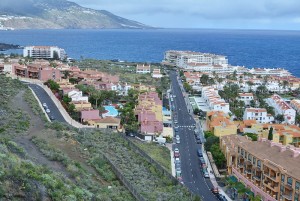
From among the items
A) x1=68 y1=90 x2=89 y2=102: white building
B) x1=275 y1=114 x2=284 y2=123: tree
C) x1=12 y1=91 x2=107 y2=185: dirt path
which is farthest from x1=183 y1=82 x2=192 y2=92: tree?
x1=12 y1=91 x2=107 y2=185: dirt path

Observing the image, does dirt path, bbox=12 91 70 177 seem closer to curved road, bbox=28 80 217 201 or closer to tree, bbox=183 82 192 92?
curved road, bbox=28 80 217 201

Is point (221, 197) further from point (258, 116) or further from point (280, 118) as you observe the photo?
point (280, 118)

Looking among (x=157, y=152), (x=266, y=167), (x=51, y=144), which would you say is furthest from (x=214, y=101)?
(x=51, y=144)

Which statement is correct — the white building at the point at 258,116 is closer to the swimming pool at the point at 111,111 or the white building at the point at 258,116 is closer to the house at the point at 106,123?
the swimming pool at the point at 111,111

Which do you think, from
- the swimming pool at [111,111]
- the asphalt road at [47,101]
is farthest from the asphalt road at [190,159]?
the asphalt road at [47,101]

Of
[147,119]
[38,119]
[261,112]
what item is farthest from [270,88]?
[38,119]
